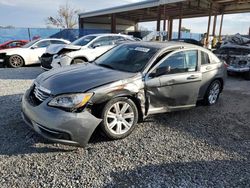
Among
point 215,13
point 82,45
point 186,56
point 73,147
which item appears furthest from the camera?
Result: point 215,13

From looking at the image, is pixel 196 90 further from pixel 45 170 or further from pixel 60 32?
pixel 60 32

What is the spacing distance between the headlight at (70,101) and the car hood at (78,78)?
0.08 meters

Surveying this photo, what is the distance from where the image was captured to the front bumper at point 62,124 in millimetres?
2959

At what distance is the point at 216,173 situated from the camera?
2.86m

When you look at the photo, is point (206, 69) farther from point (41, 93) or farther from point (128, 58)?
point (41, 93)

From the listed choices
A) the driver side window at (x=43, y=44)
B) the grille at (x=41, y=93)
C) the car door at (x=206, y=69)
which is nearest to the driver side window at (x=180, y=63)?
the car door at (x=206, y=69)

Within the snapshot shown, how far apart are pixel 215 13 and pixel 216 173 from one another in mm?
22955

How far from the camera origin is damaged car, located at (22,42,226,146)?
3047 millimetres

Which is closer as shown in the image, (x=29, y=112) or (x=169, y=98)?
(x=29, y=112)

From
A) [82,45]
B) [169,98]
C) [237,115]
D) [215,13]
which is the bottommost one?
[237,115]

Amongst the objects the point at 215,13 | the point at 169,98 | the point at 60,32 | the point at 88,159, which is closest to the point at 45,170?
the point at 88,159

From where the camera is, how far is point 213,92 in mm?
5426

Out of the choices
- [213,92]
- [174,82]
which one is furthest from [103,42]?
[174,82]

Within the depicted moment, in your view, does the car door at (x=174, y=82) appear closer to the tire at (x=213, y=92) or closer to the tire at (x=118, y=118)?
the tire at (x=118, y=118)
